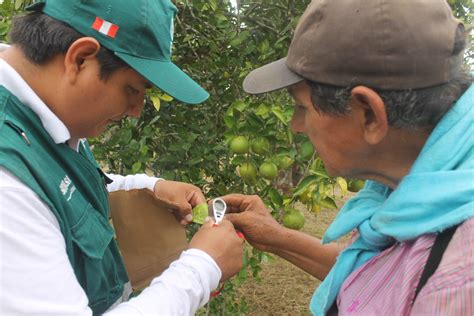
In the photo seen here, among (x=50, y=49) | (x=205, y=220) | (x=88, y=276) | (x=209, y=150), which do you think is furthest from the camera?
(x=209, y=150)

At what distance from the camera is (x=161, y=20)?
124cm

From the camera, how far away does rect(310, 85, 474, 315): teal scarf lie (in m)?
0.89

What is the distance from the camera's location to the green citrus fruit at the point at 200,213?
5.32 feet

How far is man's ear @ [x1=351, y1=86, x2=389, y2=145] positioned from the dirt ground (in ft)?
9.74

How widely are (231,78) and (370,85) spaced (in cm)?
177

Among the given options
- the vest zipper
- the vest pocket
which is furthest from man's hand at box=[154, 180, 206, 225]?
the vest zipper

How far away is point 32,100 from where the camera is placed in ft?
3.64

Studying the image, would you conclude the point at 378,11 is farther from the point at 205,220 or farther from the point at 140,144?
the point at 140,144

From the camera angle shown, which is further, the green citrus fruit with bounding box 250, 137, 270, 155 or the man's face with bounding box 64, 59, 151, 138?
the green citrus fruit with bounding box 250, 137, 270, 155

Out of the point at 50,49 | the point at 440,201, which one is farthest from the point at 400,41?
the point at 50,49

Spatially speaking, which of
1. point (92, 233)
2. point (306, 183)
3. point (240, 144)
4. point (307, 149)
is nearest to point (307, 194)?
point (306, 183)

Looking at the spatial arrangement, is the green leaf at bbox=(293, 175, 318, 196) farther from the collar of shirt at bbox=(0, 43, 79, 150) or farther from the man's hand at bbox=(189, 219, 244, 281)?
the collar of shirt at bbox=(0, 43, 79, 150)

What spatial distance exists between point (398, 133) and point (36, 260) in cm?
87

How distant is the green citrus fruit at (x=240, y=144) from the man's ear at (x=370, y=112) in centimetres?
105
